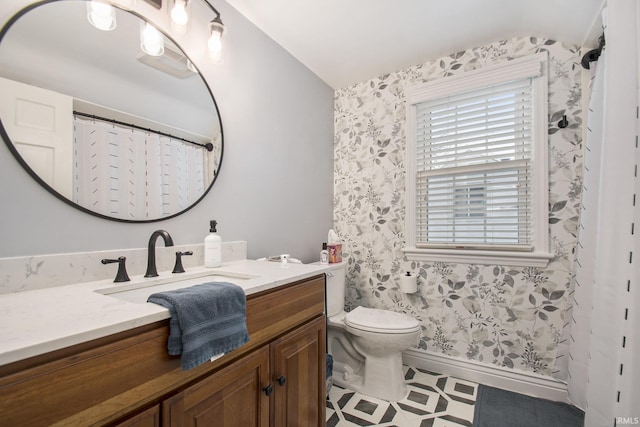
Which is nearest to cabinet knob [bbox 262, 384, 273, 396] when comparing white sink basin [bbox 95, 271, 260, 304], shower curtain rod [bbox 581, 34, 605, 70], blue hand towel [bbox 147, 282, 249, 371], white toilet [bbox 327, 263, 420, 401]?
blue hand towel [bbox 147, 282, 249, 371]

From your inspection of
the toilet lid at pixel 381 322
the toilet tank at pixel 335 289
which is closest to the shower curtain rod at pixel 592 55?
the toilet lid at pixel 381 322

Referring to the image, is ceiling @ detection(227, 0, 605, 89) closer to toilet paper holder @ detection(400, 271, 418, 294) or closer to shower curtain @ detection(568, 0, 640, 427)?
shower curtain @ detection(568, 0, 640, 427)

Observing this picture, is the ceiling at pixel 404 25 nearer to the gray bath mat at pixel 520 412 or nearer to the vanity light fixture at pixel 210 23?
the vanity light fixture at pixel 210 23

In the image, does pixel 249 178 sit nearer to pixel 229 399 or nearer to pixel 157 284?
pixel 157 284

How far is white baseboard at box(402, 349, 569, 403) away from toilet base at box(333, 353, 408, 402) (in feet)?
1.05

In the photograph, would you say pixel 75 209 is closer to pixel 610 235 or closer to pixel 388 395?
pixel 388 395

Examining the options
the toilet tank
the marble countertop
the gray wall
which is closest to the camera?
the marble countertop

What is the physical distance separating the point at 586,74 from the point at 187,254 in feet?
8.06

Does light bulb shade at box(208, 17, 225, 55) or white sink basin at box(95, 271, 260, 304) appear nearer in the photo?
white sink basin at box(95, 271, 260, 304)

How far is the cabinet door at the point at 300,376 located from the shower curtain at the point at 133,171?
803 mm

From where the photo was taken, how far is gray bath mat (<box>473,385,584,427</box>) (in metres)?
1.58

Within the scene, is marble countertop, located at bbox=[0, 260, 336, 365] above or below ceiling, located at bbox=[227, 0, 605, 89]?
below

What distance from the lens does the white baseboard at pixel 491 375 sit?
1787 millimetres

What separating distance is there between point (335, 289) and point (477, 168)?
1345 mm
